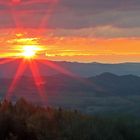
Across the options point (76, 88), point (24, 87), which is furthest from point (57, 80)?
point (24, 87)

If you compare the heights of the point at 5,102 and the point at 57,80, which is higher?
the point at 57,80

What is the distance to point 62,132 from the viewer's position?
789 inches

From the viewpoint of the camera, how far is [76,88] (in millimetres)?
191750

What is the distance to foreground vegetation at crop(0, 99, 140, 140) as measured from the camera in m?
20.0

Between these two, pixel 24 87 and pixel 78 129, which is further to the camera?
pixel 24 87

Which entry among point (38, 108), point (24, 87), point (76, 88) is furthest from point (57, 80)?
point (38, 108)

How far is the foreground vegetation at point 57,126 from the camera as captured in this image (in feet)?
65.6

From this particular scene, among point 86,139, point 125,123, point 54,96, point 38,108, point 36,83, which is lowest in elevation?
point 86,139

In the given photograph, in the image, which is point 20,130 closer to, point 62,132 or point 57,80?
point 62,132

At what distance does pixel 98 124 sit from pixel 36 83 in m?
164

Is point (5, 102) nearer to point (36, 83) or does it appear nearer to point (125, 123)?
point (125, 123)

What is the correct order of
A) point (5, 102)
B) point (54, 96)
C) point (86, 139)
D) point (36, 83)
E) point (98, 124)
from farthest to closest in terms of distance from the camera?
point (36, 83)
point (54, 96)
point (5, 102)
point (98, 124)
point (86, 139)

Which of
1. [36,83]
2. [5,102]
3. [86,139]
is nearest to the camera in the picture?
[86,139]

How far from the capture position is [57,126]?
67.6 ft
